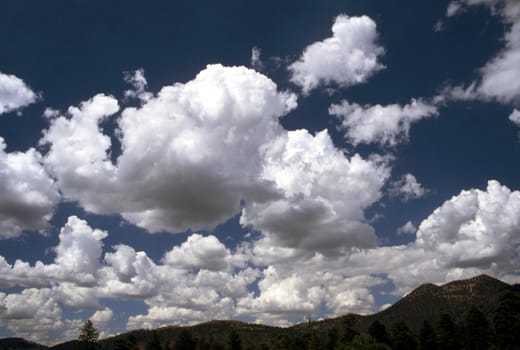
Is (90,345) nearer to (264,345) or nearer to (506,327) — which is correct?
(264,345)

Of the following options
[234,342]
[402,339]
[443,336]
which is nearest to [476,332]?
[443,336]

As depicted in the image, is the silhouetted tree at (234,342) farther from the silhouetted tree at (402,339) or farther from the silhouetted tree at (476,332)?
the silhouetted tree at (476,332)

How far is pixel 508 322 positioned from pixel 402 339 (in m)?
23.4

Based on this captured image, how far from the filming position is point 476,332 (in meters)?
95.4

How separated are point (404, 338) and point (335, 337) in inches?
831

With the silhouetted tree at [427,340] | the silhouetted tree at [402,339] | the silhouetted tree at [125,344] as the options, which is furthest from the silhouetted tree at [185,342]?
the silhouetted tree at [427,340]

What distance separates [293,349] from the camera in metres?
116

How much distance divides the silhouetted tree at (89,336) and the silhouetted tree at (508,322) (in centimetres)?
10517

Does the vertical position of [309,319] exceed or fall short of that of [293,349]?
it exceeds it

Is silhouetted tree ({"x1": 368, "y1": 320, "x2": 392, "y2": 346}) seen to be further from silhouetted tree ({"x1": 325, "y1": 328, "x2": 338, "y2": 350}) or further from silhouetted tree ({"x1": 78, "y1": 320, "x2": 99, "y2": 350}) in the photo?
silhouetted tree ({"x1": 78, "y1": 320, "x2": 99, "y2": 350})

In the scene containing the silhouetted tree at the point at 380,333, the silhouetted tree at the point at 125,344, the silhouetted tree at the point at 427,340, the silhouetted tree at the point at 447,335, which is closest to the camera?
the silhouetted tree at the point at 447,335

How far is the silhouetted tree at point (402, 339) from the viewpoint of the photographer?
3981 inches

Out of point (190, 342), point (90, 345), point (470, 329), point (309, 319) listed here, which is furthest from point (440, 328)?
point (90, 345)

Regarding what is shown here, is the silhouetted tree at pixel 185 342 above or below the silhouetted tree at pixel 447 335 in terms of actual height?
above
